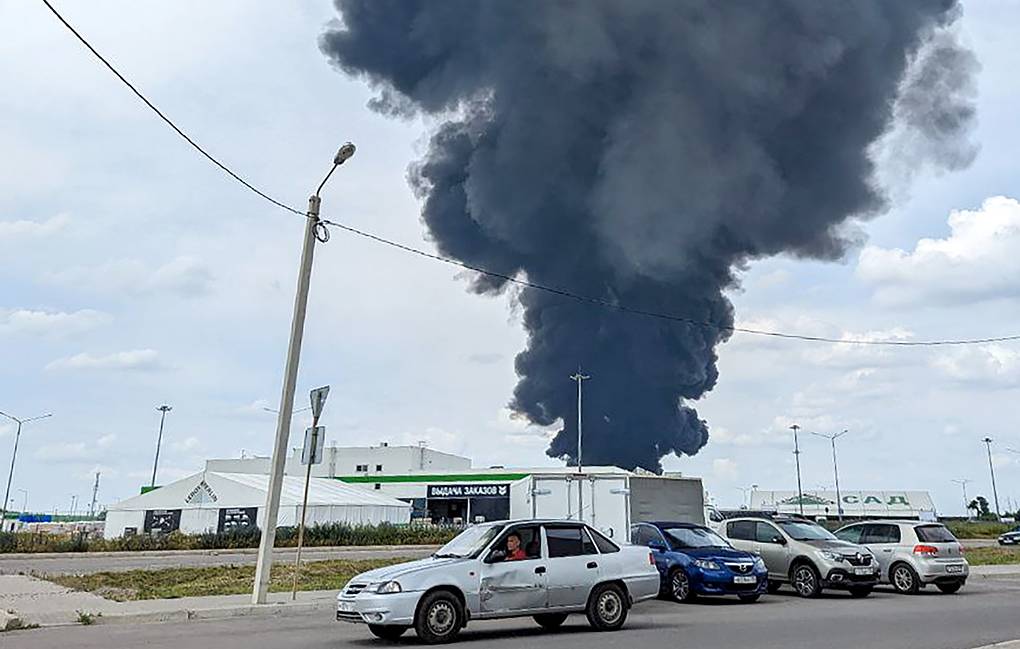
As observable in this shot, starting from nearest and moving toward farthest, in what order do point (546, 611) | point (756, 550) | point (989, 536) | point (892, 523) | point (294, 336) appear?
point (546, 611)
point (294, 336)
point (756, 550)
point (892, 523)
point (989, 536)

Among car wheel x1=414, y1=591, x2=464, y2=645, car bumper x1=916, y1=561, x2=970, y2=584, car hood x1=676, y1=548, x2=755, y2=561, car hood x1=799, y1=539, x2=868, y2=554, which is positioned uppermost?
car hood x1=799, y1=539, x2=868, y2=554

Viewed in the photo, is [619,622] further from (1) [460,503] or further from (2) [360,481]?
(2) [360,481]

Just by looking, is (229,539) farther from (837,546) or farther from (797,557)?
(837,546)

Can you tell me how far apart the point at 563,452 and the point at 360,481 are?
28.9 m

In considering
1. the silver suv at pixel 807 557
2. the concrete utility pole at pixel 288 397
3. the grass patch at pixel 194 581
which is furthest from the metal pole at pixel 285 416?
the silver suv at pixel 807 557

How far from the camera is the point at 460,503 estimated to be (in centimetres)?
8112

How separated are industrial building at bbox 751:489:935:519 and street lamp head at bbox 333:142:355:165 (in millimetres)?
82226

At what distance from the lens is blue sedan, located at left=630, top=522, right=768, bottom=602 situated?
53.6ft

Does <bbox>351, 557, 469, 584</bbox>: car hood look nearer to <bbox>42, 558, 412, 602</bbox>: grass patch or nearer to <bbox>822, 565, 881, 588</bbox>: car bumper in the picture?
<bbox>42, 558, 412, 602</bbox>: grass patch

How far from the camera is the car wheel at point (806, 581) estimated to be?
1802 cm

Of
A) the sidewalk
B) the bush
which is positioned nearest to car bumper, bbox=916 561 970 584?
the sidewalk

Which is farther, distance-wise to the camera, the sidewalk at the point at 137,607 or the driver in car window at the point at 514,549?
the sidewalk at the point at 137,607

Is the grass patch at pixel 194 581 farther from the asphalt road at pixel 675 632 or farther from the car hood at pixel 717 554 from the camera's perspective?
the car hood at pixel 717 554

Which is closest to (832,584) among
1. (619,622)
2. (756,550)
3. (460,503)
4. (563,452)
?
(756,550)
